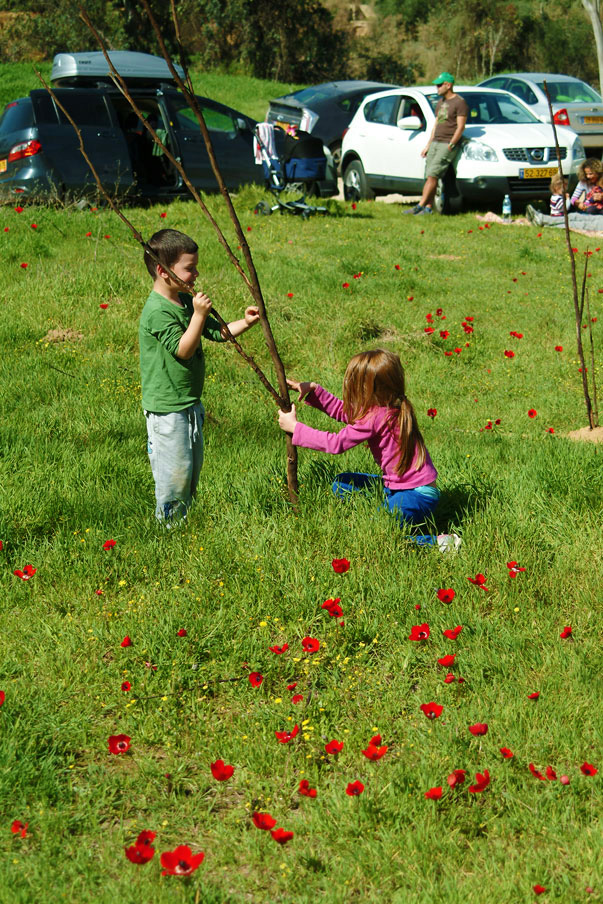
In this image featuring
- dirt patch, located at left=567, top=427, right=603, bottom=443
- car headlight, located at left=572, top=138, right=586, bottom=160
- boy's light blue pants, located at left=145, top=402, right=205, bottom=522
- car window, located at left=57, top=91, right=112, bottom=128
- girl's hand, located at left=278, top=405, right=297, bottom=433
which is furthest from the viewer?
car headlight, located at left=572, top=138, right=586, bottom=160

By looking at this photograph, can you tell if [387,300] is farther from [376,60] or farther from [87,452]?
[376,60]

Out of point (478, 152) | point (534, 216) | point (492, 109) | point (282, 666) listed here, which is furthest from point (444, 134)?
point (282, 666)

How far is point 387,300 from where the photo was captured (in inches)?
329

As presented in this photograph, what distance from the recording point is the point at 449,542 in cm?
373

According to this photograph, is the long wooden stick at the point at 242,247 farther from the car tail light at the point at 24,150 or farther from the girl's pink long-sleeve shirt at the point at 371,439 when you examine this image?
the car tail light at the point at 24,150

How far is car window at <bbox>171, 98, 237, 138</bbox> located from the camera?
12336 mm

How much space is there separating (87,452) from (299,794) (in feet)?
9.29

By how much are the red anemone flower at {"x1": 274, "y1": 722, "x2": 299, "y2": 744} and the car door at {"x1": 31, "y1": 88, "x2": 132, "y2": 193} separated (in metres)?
8.83

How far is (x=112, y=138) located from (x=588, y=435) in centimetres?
804

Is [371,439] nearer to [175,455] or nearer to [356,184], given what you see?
[175,455]

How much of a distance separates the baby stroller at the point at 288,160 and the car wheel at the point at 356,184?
2229 mm

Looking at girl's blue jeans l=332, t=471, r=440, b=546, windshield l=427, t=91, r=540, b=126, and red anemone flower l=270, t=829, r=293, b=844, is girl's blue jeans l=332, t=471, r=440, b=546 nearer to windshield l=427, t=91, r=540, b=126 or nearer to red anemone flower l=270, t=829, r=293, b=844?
red anemone flower l=270, t=829, r=293, b=844

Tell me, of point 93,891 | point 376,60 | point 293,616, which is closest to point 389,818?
point 93,891

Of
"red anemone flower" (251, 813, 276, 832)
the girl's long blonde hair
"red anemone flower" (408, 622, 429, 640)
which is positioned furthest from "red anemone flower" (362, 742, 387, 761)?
the girl's long blonde hair
